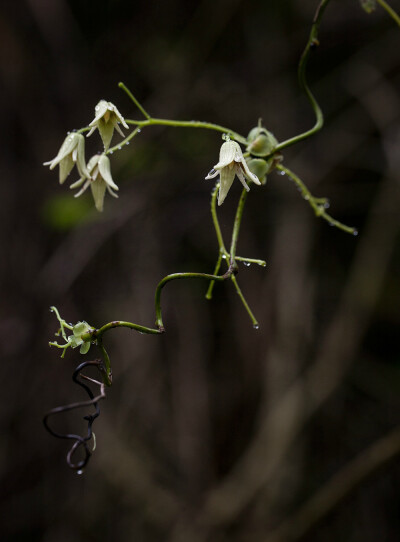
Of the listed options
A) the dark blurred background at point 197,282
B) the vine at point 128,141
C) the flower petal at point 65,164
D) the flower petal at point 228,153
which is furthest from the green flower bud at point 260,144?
the dark blurred background at point 197,282

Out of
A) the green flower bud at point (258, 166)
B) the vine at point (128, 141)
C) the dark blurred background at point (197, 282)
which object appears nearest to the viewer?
the vine at point (128, 141)

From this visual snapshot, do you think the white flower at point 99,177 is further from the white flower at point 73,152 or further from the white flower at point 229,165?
the white flower at point 229,165

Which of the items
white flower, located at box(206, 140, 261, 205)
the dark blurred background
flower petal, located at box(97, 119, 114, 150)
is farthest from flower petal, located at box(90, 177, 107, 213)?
the dark blurred background

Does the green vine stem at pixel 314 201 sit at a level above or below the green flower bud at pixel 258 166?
below

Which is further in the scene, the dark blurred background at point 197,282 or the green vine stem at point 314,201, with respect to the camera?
the dark blurred background at point 197,282

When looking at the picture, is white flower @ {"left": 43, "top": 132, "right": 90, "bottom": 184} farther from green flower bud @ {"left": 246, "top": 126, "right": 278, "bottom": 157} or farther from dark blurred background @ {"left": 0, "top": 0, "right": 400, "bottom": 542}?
dark blurred background @ {"left": 0, "top": 0, "right": 400, "bottom": 542}

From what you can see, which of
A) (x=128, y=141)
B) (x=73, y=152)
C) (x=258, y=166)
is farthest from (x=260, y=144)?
(x=73, y=152)

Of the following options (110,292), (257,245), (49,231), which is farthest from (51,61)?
(257,245)

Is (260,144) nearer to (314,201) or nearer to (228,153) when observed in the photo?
(228,153)

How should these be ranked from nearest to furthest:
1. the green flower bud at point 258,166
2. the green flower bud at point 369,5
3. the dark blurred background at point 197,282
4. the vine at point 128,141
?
the vine at point 128,141
the green flower bud at point 258,166
the green flower bud at point 369,5
the dark blurred background at point 197,282
